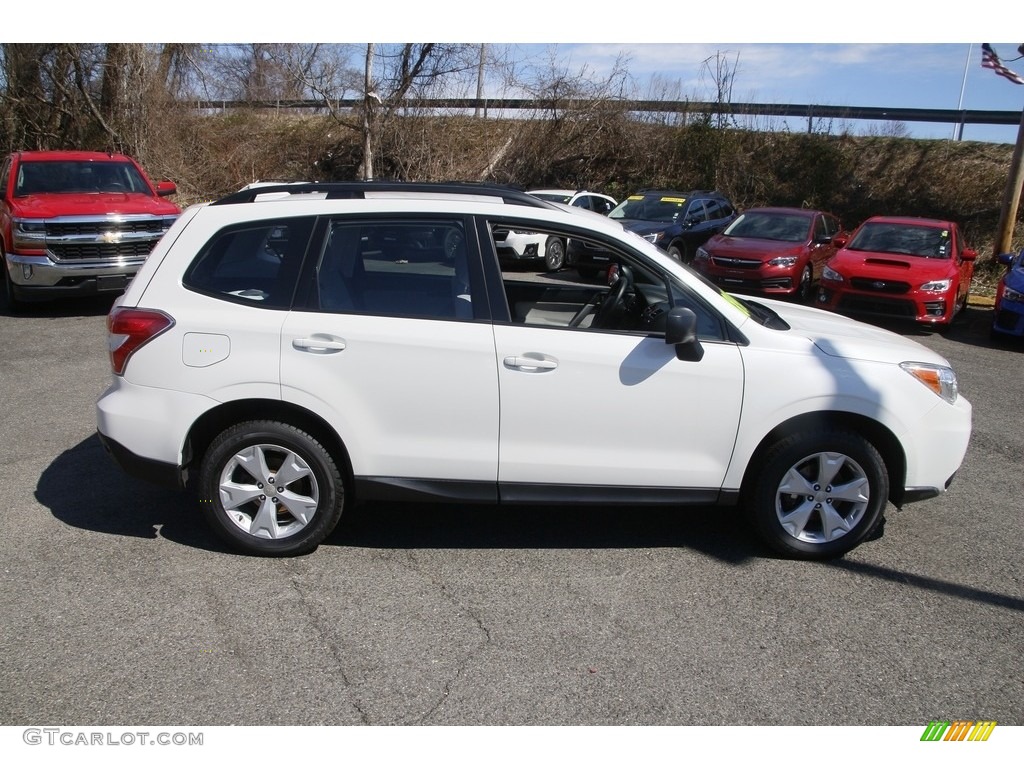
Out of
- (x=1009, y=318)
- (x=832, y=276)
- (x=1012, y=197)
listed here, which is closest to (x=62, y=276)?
(x=832, y=276)

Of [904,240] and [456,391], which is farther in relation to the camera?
[904,240]

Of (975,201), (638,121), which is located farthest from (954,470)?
(638,121)

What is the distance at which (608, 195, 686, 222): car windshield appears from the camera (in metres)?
16.1

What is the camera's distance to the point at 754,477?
4.32 meters

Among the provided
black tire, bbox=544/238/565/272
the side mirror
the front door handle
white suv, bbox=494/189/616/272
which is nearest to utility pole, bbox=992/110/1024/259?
white suv, bbox=494/189/616/272

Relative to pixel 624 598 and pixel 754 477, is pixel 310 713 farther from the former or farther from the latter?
pixel 754 477

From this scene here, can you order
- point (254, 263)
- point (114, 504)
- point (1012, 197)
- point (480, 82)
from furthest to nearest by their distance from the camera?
point (480, 82), point (1012, 197), point (114, 504), point (254, 263)

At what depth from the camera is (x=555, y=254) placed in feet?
43.7

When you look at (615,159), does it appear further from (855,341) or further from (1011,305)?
(855,341)

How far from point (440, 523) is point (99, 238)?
7.94 metres

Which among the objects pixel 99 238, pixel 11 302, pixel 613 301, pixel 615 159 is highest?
pixel 615 159

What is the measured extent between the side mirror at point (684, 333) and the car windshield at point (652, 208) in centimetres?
1231

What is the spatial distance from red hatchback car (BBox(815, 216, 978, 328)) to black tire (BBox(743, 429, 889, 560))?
768 cm

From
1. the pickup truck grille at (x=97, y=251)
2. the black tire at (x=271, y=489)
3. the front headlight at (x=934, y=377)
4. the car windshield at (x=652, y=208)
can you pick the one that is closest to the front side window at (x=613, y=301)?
the front headlight at (x=934, y=377)
